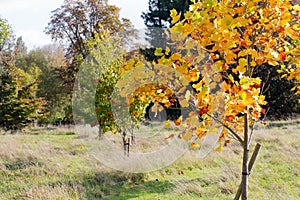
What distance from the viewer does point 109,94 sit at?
6.33 metres

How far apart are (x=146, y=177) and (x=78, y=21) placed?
13.9 metres

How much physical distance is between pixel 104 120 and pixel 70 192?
2181 mm

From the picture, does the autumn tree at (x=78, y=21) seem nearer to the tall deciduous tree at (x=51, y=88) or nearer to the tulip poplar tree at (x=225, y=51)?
the tall deciduous tree at (x=51, y=88)

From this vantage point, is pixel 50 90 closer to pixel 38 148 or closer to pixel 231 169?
pixel 38 148

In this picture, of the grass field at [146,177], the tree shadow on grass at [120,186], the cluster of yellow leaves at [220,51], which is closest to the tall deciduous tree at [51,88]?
the grass field at [146,177]

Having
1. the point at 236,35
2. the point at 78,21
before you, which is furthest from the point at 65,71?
the point at 236,35

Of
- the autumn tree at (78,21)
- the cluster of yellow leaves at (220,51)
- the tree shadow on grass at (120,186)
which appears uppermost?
the autumn tree at (78,21)

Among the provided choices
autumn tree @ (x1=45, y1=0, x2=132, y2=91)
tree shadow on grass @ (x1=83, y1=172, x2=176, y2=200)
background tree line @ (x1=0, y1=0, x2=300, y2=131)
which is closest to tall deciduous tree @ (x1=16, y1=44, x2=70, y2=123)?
background tree line @ (x1=0, y1=0, x2=300, y2=131)

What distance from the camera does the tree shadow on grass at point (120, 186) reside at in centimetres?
464

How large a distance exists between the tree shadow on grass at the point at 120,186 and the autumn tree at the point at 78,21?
12.7 meters

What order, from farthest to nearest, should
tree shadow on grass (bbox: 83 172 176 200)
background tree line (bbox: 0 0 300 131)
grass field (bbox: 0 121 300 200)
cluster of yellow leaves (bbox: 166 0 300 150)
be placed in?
background tree line (bbox: 0 0 300 131), tree shadow on grass (bbox: 83 172 176 200), grass field (bbox: 0 121 300 200), cluster of yellow leaves (bbox: 166 0 300 150)

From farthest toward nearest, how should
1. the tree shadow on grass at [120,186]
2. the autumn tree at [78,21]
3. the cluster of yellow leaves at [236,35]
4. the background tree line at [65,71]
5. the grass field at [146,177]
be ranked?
the autumn tree at [78,21] < the background tree line at [65,71] < the tree shadow on grass at [120,186] < the grass field at [146,177] < the cluster of yellow leaves at [236,35]

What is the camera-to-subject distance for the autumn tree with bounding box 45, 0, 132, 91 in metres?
17.5

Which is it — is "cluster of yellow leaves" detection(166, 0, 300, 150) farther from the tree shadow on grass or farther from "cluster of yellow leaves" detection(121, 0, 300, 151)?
the tree shadow on grass
